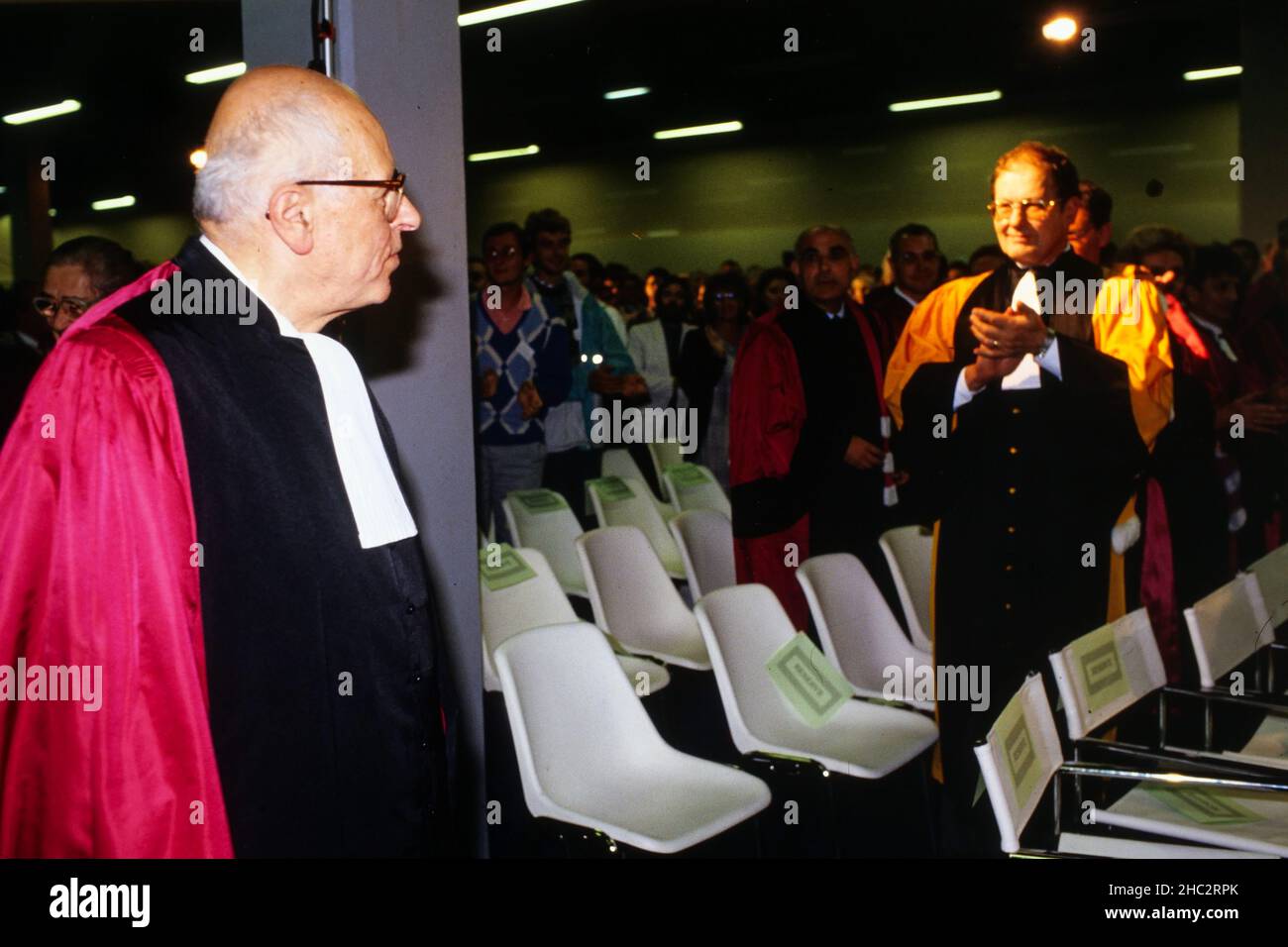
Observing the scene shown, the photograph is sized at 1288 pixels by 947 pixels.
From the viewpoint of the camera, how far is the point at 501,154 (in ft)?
41.1

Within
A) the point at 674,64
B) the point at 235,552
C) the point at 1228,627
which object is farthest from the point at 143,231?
the point at 235,552

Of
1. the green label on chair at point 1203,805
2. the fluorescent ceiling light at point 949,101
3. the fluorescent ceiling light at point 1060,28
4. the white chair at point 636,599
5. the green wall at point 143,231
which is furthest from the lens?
the green wall at point 143,231

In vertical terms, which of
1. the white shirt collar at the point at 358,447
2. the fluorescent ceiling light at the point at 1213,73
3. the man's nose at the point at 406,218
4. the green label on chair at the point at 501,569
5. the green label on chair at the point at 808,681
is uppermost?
the fluorescent ceiling light at the point at 1213,73

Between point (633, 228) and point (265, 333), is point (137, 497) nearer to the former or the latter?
point (265, 333)

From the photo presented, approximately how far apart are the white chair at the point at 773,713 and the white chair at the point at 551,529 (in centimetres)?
139

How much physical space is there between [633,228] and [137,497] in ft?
37.3

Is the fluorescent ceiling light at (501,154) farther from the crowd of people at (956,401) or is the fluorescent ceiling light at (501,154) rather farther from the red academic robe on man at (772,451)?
the red academic robe on man at (772,451)

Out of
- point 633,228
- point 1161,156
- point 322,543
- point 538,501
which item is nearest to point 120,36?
point 538,501

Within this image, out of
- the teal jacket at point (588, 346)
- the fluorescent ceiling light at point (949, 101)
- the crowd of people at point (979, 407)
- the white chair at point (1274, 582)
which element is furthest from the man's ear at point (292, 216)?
the fluorescent ceiling light at point (949, 101)

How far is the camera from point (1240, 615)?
307 centimetres

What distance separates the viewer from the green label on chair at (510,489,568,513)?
4285 mm

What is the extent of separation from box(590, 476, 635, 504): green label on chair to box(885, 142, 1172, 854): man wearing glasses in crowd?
1.89 m

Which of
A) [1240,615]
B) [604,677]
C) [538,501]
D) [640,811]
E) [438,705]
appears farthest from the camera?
[538,501]

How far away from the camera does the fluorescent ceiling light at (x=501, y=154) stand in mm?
12297
